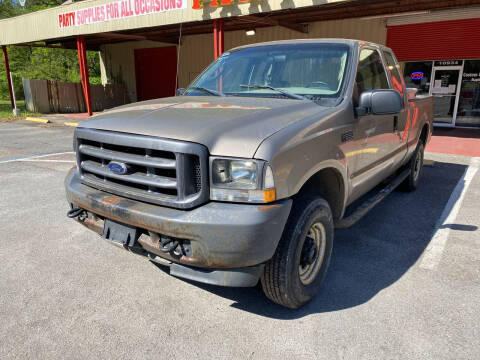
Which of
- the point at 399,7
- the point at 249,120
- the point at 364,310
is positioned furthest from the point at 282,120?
the point at 399,7

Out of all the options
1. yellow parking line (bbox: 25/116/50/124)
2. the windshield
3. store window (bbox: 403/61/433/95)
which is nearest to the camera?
the windshield

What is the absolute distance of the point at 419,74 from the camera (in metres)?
13.6

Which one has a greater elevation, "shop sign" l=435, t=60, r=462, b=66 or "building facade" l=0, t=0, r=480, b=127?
"building facade" l=0, t=0, r=480, b=127

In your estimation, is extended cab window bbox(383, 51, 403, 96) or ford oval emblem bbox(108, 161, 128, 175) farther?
extended cab window bbox(383, 51, 403, 96)

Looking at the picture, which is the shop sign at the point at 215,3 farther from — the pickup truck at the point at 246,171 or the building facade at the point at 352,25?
the pickup truck at the point at 246,171

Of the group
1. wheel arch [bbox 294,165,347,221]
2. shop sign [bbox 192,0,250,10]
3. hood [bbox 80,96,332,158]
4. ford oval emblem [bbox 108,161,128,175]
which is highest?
shop sign [bbox 192,0,250,10]

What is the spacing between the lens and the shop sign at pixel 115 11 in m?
12.4

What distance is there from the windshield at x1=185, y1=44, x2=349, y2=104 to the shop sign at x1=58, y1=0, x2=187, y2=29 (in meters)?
9.34

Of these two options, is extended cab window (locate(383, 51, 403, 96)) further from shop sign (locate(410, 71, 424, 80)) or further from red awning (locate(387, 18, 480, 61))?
shop sign (locate(410, 71, 424, 80))

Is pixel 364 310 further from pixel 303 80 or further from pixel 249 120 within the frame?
pixel 303 80

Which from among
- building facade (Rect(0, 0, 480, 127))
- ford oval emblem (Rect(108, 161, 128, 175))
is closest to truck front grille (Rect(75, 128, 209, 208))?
ford oval emblem (Rect(108, 161, 128, 175))

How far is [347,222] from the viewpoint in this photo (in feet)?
10.5

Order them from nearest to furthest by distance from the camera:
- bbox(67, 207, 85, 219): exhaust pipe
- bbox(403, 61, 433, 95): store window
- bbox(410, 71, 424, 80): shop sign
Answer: bbox(67, 207, 85, 219): exhaust pipe < bbox(403, 61, 433, 95): store window < bbox(410, 71, 424, 80): shop sign

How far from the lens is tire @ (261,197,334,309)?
237cm
